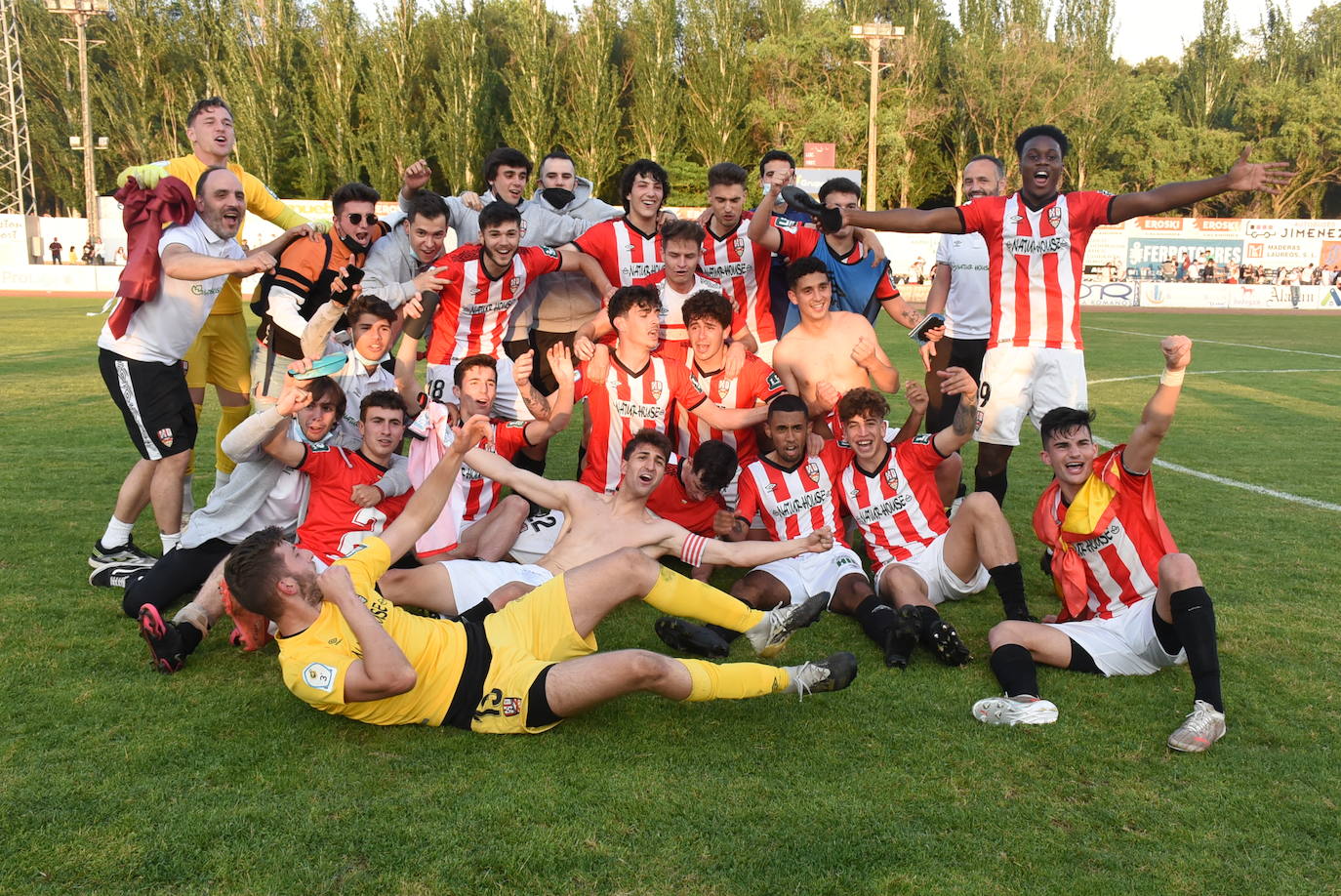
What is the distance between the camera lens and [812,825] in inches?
125

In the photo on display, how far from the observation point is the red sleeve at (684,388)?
6.20m

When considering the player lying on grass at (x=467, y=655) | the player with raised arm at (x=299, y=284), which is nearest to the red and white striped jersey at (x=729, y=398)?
the player lying on grass at (x=467, y=655)

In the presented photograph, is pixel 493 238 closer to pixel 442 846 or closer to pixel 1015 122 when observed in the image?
pixel 442 846

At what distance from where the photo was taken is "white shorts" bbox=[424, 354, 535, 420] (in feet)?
22.4

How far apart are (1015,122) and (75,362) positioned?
43.8 metres

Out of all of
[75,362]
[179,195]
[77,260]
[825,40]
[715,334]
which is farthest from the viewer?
[825,40]

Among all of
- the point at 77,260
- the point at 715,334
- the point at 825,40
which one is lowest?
the point at 715,334

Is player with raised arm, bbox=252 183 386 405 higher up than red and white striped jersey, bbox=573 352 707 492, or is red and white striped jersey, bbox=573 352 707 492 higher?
player with raised arm, bbox=252 183 386 405

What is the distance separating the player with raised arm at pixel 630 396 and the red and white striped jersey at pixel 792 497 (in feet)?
1.73

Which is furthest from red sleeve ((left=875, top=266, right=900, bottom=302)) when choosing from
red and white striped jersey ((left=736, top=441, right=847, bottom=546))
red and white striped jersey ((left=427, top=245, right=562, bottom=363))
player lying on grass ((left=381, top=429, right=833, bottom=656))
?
player lying on grass ((left=381, top=429, right=833, bottom=656))

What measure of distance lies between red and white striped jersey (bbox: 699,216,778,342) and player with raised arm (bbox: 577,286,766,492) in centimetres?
107

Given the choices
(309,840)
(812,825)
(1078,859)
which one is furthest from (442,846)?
(1078,859)

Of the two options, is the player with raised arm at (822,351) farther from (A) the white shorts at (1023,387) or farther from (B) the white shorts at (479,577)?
(B) the white shorts at (479,577)

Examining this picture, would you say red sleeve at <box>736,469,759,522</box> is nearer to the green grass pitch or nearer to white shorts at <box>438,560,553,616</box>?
the green grass pitch
